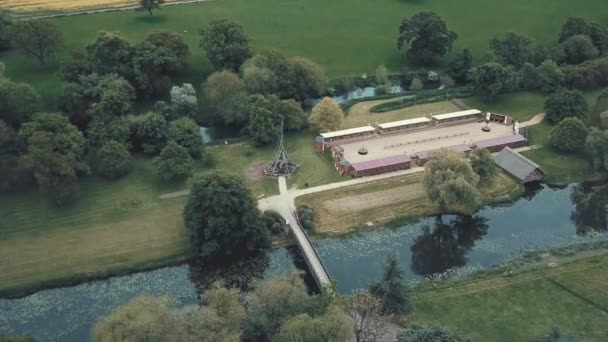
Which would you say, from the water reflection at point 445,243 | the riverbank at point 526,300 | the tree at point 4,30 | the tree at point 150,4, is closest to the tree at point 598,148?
the riverbank at point 526,300

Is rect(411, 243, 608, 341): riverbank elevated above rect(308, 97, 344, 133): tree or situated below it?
below

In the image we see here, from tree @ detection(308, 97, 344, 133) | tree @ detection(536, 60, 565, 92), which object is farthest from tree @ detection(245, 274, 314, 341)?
tree @ detection(536, 60, 565, 92)

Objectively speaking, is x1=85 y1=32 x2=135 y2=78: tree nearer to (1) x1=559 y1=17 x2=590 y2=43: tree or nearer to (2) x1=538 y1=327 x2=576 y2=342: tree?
(2) x1=538 y1=327 x2=576 y2=342: tree

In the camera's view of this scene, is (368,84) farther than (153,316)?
Yes

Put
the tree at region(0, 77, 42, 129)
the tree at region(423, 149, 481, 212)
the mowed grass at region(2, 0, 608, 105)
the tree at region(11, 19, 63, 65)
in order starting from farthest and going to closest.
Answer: the mowed grass at region(2, 0, 608, 105), the tree at region(11, 19, 63, 65), the tree at region(0, 77, 42, 129), the tree at region(423, 149, 481, 212)

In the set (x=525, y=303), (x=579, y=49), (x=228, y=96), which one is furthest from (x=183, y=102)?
(x=579, y=49)

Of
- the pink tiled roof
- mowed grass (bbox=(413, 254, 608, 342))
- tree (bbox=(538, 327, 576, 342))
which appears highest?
the pink tiled roof

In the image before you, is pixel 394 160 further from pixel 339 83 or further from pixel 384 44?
pixel 384 44

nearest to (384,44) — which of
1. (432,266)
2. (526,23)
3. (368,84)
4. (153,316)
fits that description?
(368,84)
